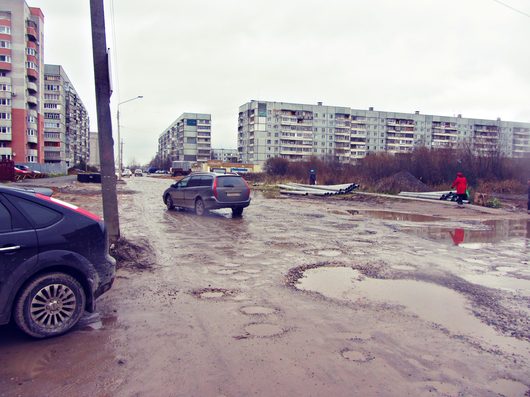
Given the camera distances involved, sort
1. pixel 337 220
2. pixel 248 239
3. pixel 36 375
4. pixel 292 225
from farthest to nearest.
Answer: pixel 337 220
pixel 292 225
pixel 248 239
pixel 36 375

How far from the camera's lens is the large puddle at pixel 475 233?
36.6 ft

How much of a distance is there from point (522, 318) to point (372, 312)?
1.80m

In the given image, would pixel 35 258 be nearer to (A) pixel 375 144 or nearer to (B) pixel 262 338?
(B) pixel 262 338

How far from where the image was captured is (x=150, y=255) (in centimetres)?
823

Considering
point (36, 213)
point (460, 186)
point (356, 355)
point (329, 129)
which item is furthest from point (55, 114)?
point (356, 355)

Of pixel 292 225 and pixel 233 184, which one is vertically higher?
pixel 233 184

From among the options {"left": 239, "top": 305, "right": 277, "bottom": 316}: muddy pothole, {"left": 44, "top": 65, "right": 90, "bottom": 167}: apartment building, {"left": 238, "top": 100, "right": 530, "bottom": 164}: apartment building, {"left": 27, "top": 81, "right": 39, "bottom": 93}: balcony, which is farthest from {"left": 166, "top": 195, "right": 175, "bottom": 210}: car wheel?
{"left": 238, "top": 100, "right": 530, "bottom": 164}: apartment building

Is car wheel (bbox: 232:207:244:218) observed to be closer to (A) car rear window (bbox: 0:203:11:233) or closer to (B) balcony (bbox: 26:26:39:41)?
(A) car rear window (bbox: 0:203:11:233)

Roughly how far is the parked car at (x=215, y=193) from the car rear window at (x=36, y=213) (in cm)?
1061

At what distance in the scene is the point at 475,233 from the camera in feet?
41.9

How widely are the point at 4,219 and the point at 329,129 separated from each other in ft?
362

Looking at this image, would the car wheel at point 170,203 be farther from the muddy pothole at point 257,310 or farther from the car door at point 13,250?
the car door at point 13,250

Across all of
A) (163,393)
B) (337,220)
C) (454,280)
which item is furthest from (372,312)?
(337,220)

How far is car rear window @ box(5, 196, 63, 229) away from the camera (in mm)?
4207
